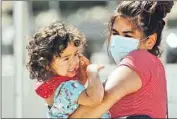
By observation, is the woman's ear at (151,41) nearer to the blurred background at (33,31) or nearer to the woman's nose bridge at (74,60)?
the blurred background at (33,31)

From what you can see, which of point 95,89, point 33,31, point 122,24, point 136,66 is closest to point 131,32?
point 122,24

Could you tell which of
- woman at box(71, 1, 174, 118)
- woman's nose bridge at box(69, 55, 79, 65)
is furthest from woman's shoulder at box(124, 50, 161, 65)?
woman's nose bridge at box(69, 55, 79, 65)

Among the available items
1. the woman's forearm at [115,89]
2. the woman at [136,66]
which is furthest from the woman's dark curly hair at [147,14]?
the woman's forearm at [115,89]

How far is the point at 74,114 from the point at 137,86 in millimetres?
301

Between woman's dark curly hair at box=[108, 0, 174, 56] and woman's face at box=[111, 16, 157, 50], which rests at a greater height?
woman's dark curly hair at box=[108, 0, 174, 56]

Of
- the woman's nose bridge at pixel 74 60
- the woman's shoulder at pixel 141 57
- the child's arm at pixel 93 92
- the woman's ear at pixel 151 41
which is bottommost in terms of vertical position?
the child's arm at pixel 93 92

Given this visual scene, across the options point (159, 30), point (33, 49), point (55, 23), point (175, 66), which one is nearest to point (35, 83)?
point (33, 49)

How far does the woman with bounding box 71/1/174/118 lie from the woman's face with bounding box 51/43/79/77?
176mm

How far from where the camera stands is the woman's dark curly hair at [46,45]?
6.56ft

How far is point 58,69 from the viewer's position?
202 centimetres

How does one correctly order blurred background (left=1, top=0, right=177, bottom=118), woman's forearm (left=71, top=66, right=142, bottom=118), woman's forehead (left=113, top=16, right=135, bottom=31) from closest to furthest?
woman's forearm (left=71, top=66, right=142, bottom=118), woman's forehead (left=113, top=16, right=135, bottom=31), blurred background (left=1, top=0, right=177, bottom=118)

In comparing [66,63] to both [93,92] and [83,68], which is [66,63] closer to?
[83,68]

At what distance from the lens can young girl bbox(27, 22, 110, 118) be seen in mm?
1967

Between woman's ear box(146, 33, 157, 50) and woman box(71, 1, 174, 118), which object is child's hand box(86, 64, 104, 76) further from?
woman's ear box(146, 33, 157, 50)
